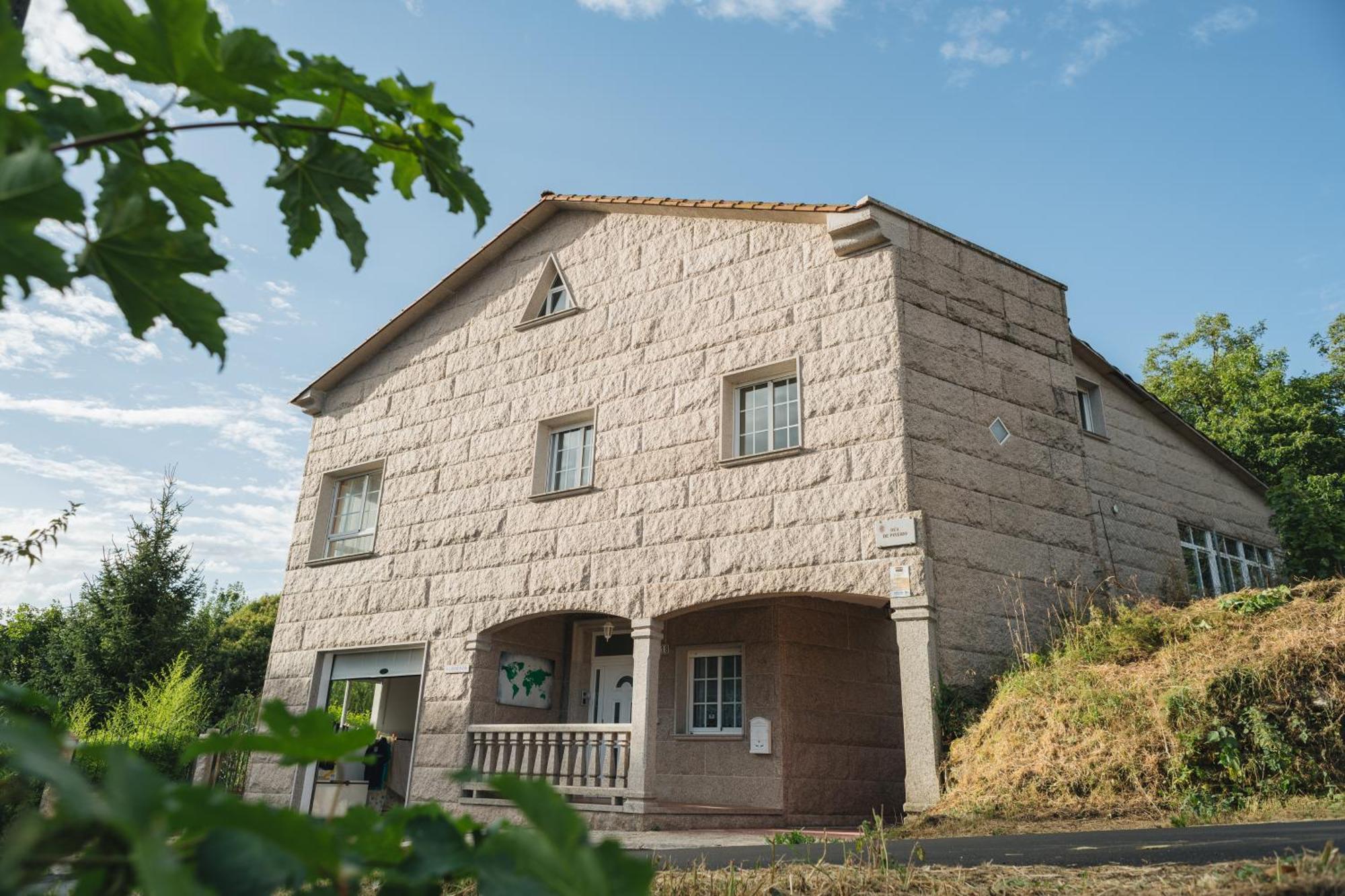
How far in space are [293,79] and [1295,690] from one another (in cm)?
896

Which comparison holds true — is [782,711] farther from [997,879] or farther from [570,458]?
[997,879]

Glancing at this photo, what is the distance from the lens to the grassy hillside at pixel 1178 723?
7.80m

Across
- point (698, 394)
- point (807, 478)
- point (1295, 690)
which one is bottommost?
point (1295, 690)

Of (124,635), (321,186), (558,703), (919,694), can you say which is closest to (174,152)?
(321,186)

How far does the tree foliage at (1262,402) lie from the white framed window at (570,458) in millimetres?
14832

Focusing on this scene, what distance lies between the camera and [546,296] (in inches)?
609

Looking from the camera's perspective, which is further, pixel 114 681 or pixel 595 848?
pixel 114 681

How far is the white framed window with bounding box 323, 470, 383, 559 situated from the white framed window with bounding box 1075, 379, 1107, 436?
11.2m

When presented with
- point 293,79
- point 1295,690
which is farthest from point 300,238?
point 1295,690

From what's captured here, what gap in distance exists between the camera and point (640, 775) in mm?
11391

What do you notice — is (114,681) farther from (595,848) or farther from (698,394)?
(595,848)

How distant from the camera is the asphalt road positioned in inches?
174

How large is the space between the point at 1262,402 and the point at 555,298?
900 inches

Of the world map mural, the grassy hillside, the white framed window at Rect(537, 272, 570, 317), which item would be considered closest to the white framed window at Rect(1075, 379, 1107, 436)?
the grassy hillside
